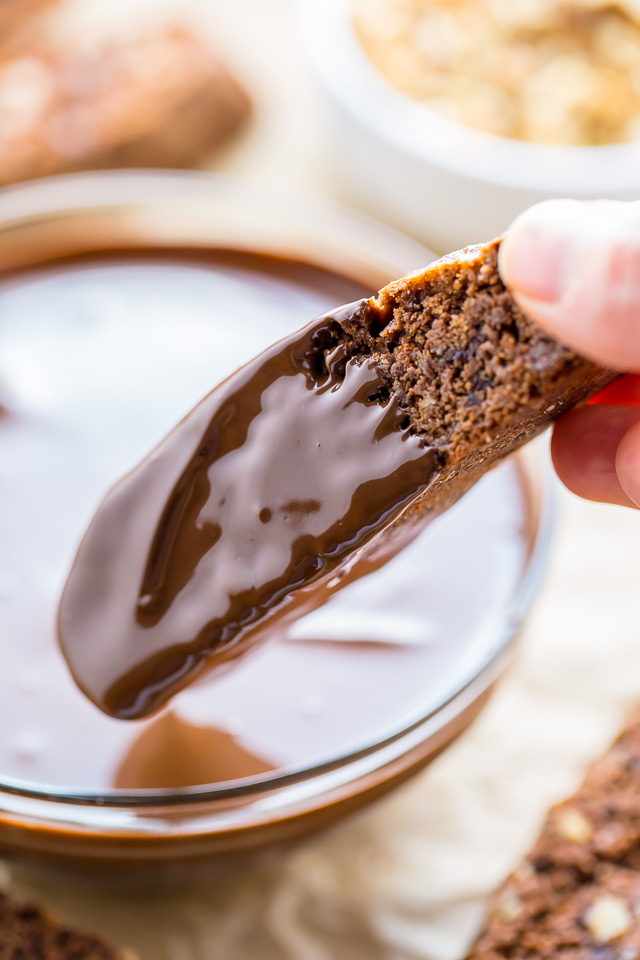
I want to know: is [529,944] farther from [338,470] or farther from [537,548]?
[338,470]

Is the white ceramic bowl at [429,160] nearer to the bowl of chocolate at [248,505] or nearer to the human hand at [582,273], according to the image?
the bowl of chocolate at [248,505]

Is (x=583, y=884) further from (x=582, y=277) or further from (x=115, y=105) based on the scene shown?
(x=115, y=105)

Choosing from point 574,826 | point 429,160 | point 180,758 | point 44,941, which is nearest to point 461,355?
point 180,758

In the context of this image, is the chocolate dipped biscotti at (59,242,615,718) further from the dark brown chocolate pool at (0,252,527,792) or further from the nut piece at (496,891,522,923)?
the nut piece at (496,891,522,923)

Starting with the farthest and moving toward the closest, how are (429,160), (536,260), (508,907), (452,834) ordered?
(429,160) < (452,834) < (508,907) < (536,260)

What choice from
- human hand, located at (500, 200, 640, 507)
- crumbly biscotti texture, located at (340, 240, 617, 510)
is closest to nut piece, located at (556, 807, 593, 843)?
crumbly biscotti texture, located at (340, 240, 617, 510)

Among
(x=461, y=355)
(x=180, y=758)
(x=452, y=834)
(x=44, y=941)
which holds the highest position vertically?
(x=461, y=355)

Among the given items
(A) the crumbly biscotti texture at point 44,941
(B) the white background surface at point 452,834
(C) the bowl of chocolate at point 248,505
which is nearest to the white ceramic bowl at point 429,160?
(C) the bowl of chocolate at point 248,505
